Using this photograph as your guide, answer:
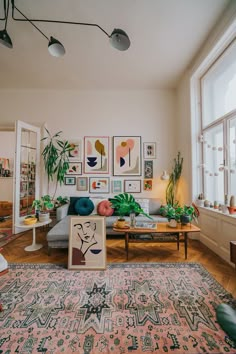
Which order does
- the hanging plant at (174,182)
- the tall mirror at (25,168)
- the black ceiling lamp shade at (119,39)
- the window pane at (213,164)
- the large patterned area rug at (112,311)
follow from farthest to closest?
1. the hanging plant at (174,182)
2. the tall mirror at (25,168)
3. the window pane at (213,164)
4. the black ceiling lamp shade at (119,39)
5. the large patterned area rug at (112,311)

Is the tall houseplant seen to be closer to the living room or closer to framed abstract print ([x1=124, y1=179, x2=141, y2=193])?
the living room

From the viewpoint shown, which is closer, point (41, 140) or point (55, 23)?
point (55, 23)

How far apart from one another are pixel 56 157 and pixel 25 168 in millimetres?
749

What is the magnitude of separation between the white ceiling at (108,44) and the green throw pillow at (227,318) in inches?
133

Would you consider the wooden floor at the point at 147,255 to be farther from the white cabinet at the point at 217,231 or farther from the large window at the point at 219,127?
the large window at the point at 219,127

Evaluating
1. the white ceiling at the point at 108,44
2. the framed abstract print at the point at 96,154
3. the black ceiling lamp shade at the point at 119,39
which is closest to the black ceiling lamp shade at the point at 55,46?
the white ceiling at the point at 108,44

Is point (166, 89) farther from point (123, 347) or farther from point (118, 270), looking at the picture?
point (123, 347)

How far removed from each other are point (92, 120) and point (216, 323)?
4042 millimetres

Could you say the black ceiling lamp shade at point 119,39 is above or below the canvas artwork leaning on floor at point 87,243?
above

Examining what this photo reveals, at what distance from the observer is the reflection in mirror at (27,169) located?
3734 millimetres

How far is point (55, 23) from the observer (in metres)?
2.31

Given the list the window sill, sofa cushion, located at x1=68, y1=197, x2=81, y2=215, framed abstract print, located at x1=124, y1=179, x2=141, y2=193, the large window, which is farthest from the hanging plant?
sofa cushion, located at x1=68, y1=197, x2=81, y2=215

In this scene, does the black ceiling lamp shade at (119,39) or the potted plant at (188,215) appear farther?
the potted plant at (188,215)

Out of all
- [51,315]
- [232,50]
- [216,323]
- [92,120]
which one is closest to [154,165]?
[92,120]
